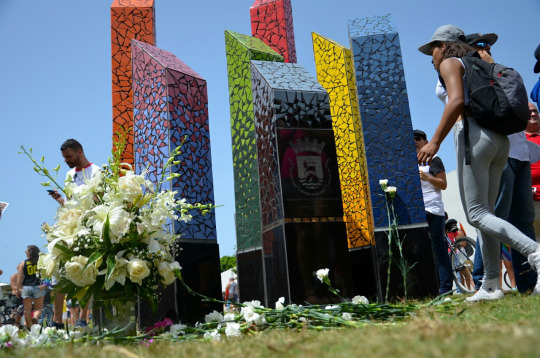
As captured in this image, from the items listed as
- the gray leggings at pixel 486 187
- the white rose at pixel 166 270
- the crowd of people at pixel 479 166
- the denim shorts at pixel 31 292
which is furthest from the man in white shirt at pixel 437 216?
the denim shorts at pixel 31 292

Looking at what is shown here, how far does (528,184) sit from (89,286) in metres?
3.54

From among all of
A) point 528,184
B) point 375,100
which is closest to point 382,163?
point 375,100

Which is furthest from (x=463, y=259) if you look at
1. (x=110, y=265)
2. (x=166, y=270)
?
(x=110, y=265)

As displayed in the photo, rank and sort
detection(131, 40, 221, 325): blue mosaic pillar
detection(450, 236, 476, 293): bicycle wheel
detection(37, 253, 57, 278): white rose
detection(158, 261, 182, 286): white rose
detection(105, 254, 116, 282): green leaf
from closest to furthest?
detection(105, 254, 116, 282): green leaf, detection(37, 253, 57, 278): white rose, detection(158, 261, 182, 286): white rose, detection(131, 40, 221, 325): blue mosaic pillar, detection(450, 236, 476, 293): bicycle wheel

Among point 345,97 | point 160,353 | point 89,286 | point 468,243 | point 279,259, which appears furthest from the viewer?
point 468,243

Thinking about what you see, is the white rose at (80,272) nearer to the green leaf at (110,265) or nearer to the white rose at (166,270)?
the green leaf at (110,265)

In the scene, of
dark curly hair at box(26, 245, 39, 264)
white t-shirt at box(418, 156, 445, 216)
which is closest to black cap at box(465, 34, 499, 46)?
white t-shirt at box(418, 156, 445, 216)

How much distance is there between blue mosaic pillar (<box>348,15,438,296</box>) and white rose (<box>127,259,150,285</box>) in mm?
3445

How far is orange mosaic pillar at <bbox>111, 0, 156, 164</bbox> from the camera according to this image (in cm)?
705

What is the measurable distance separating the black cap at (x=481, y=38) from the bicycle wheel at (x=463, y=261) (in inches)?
158

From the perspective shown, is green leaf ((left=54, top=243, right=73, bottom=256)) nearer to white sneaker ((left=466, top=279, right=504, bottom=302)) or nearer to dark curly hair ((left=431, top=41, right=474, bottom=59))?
white sneaker ((left=466, top=279, right=504, bottom=302))

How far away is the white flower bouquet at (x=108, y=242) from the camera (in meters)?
2.43

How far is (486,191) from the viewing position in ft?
11.5

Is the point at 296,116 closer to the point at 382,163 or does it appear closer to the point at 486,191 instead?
the point at 382,163
